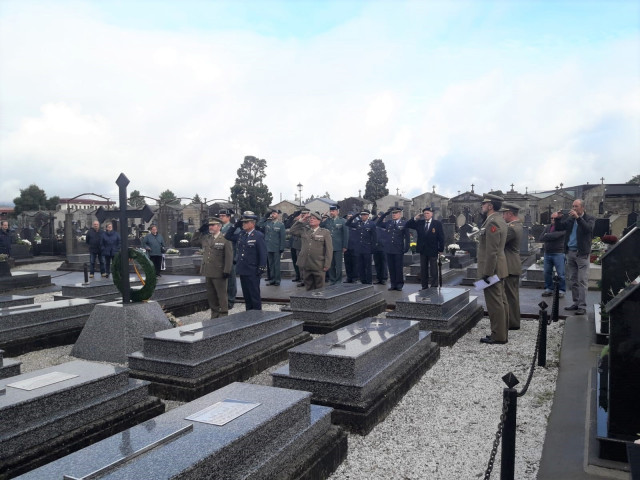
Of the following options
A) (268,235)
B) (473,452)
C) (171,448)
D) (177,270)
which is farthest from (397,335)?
(177,270)

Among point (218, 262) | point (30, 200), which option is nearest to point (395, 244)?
point (218, 262)

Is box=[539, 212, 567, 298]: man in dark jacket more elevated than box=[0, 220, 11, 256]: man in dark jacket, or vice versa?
box=[0, 220, 11, 256]: man in dark jacket

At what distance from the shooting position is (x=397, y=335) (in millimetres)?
5418

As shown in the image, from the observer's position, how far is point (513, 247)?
24.7ft

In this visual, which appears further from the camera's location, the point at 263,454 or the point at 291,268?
the point at 291,268

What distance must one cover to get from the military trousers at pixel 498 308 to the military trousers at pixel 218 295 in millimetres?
4452

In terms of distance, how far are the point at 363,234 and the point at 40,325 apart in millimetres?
7489

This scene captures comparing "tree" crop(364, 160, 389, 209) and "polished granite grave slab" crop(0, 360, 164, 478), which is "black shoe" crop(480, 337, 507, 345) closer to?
"polished granite grave slab" crop(0, 360, 164, 478)

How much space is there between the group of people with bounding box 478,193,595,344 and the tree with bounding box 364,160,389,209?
164 ft

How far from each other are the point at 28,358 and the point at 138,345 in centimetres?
179

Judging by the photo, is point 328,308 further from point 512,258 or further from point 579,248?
point 579,248

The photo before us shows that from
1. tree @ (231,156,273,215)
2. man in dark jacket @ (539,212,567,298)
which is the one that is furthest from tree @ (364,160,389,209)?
man in dark jacket @ (539,212,567,298)

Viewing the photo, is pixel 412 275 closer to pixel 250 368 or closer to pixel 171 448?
pixel 250 368

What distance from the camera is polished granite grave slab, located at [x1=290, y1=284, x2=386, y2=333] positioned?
7.87m
